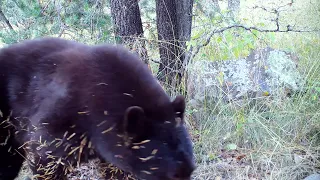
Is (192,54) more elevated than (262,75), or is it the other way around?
(192,54)

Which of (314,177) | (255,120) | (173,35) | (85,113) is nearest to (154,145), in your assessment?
(85,113)

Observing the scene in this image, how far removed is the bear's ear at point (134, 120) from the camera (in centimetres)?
222

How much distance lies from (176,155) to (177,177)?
0.13m

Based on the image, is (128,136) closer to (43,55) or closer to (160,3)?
(43,55)

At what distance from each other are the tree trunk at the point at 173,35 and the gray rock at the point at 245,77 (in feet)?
0.87

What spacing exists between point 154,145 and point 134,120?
0.64 feet

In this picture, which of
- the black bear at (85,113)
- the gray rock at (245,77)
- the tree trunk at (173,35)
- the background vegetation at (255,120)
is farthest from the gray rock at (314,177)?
the black bear at (85,113)

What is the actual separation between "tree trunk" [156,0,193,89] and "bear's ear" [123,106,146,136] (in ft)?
8.16

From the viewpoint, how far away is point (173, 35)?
223 inches

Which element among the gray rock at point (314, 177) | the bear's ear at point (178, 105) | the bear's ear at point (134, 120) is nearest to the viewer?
the bear's ear at point (134, 120)

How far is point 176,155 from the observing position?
2279mm

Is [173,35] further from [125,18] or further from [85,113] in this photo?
[85,113]

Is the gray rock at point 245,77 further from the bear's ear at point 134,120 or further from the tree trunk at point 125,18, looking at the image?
the bear's ear at point 134,120

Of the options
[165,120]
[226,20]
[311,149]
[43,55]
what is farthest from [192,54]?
[165,120]
